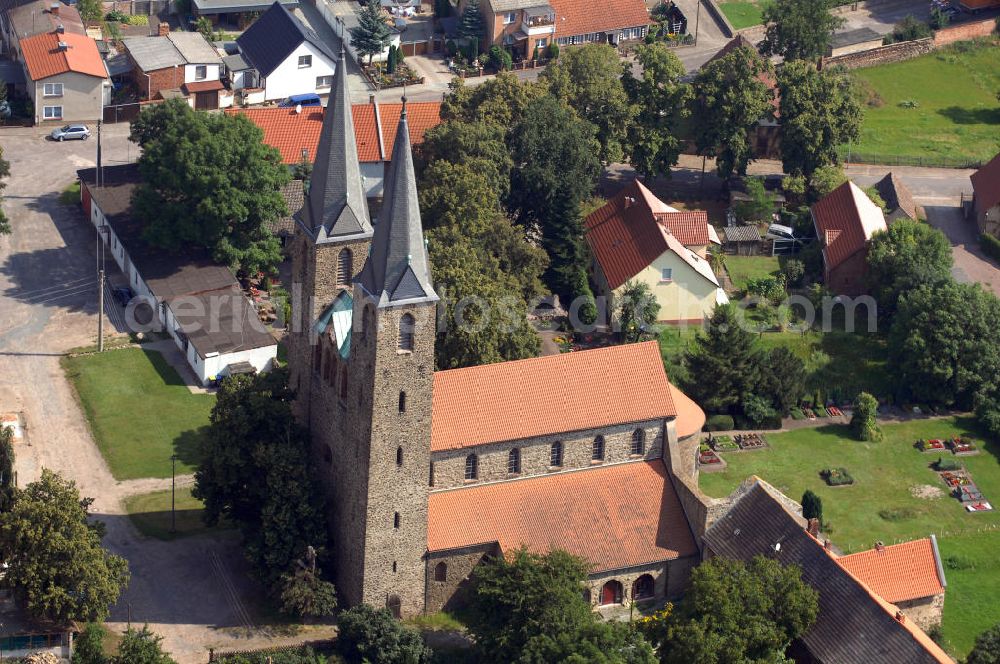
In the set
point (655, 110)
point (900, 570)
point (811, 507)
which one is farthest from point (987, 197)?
point (900, 570)

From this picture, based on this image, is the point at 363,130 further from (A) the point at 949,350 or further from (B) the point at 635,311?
(A) the point at 949,350

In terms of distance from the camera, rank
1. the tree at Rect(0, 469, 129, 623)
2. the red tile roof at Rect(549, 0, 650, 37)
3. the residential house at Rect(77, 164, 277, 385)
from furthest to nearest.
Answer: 1. the red tile roof at Rect(549, 0, 650, 37)
2. the residential house at Rect(77, 164, 277, 385)
3. the tree at Rect(0, 469, 129, 623)

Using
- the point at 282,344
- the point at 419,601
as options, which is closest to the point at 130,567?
the point at 419,601

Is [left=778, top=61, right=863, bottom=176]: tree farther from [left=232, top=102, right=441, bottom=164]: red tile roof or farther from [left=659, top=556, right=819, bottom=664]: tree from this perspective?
[left=659, top=556, right=819, bottom=664]: tree

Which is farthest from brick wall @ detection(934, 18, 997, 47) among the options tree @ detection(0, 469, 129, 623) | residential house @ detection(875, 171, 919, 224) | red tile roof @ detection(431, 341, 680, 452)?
tree @ detection(0, 469, 129, 623)

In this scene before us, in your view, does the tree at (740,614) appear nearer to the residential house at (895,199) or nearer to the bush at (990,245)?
the residential house at (895,199)

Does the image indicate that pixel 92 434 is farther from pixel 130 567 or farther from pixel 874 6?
pixel 874 6
